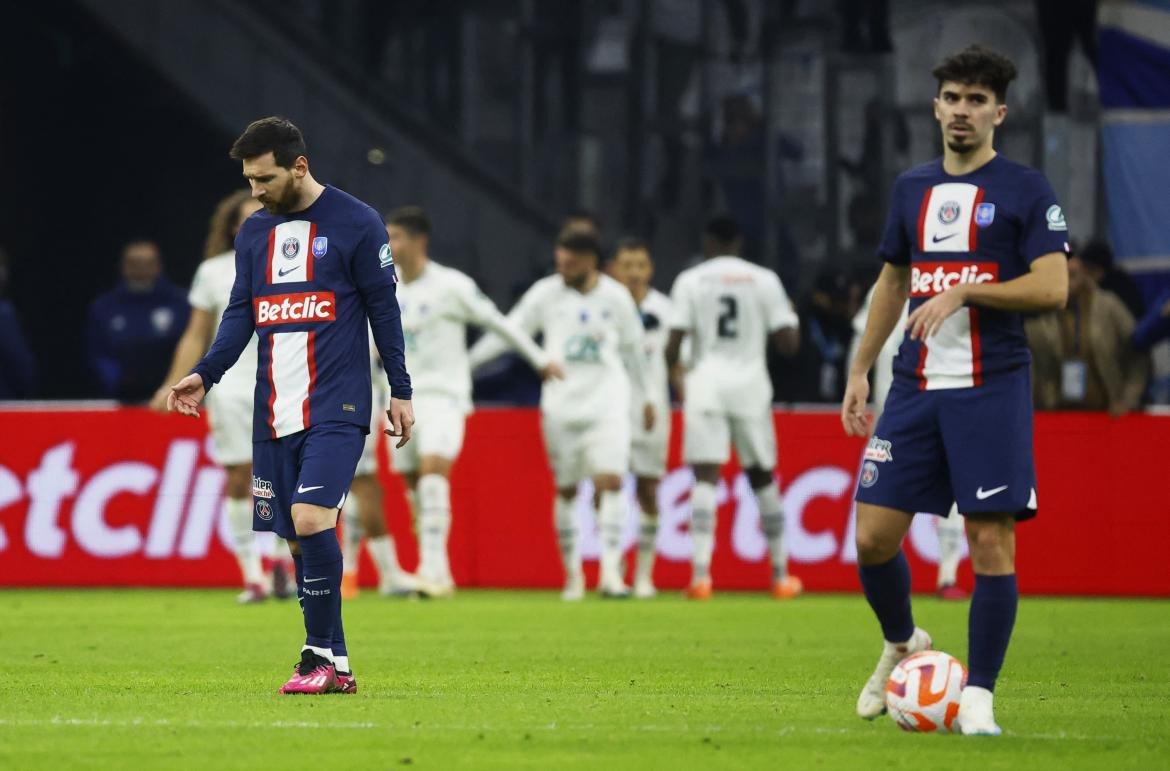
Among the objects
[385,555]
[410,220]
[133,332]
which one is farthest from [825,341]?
[133,332]

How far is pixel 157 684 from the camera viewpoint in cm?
870

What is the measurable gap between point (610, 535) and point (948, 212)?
27.1 ft

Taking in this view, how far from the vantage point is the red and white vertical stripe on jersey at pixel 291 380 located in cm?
821

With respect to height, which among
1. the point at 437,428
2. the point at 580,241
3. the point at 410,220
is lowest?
the point at 437,428

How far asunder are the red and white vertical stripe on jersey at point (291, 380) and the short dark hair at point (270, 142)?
2.17ft

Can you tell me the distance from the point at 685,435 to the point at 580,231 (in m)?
1.59

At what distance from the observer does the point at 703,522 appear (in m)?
15.2

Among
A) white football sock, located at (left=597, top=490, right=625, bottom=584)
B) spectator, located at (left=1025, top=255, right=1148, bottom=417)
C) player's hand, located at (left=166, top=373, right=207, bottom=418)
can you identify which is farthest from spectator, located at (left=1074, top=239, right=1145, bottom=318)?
player's hand, located at (left=166, top=373, right=207, bottom=418)

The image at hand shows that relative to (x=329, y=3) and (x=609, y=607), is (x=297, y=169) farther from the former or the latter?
(x=329, y=3)

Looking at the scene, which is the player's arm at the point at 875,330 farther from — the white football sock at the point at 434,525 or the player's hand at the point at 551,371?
the white football sock at the point at 434,525

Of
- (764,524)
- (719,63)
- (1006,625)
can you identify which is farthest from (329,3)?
(1006,625)

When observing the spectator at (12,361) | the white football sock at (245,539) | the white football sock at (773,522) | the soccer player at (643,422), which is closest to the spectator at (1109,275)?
the white football sock at (773,522)

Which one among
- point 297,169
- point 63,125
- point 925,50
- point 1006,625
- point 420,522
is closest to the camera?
point 1006,625

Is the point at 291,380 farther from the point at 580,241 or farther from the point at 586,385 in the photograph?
the point at 586,385
